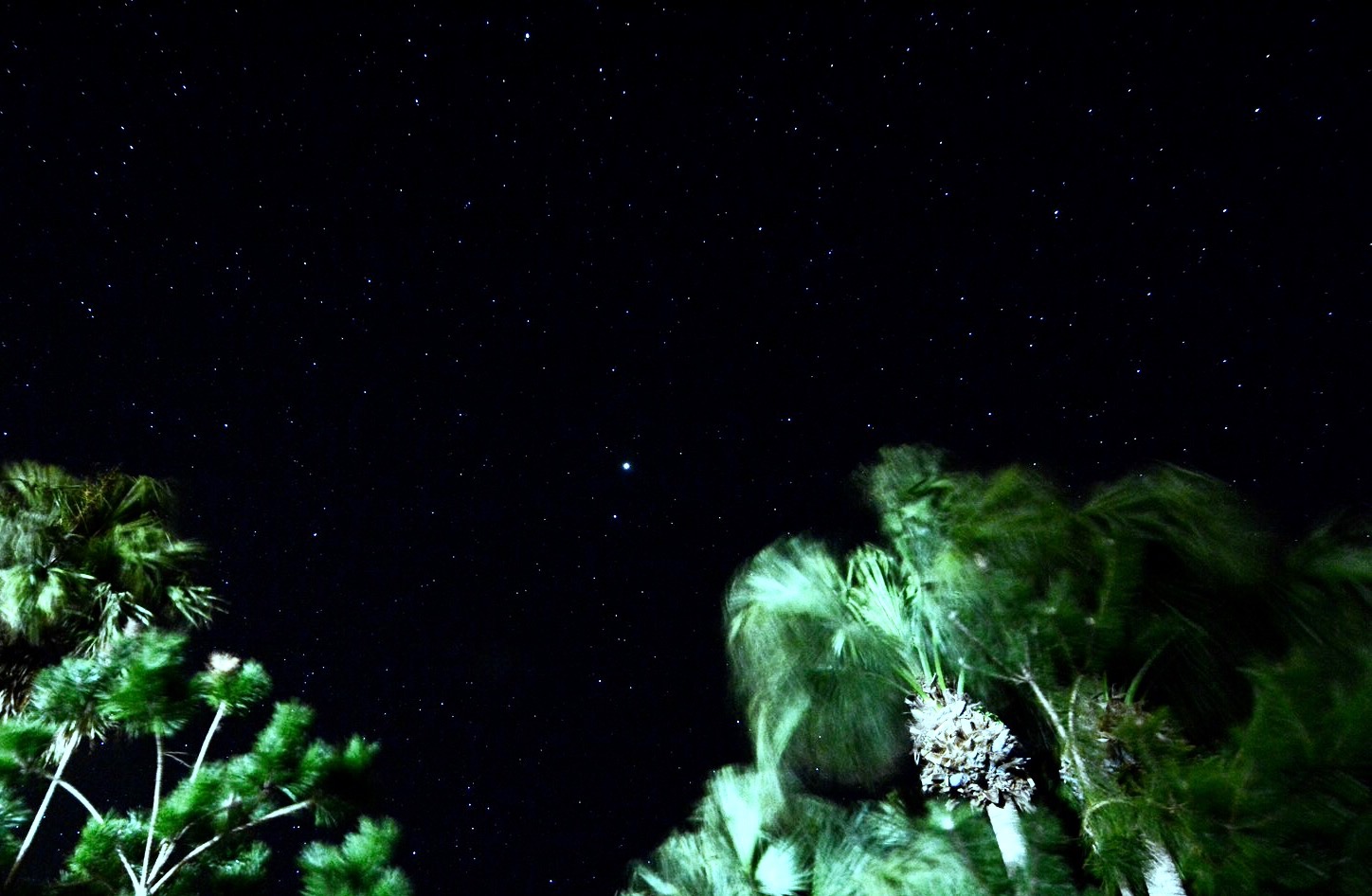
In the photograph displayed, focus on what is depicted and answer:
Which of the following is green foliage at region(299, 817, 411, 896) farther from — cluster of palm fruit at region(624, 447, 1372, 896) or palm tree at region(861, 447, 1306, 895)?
palm tree at region(861, 447, 1306, 895)

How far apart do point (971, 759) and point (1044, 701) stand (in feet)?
3.09

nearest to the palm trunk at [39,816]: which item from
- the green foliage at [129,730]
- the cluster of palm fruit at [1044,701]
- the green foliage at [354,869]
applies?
the green foliage at [129,730]

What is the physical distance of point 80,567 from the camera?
6.89 metres

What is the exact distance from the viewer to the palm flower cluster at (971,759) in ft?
25.7

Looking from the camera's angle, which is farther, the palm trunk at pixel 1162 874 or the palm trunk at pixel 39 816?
the palm trunk at pixel 1162 874

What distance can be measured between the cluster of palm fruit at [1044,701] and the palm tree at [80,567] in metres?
5.61

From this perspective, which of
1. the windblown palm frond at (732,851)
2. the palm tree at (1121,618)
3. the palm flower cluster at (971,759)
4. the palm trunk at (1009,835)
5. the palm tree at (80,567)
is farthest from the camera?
the windblown palm frond at (732,851)

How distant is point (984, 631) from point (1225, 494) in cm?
228

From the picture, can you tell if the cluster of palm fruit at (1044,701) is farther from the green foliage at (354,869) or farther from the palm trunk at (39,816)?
the palm trunk at (39,816)

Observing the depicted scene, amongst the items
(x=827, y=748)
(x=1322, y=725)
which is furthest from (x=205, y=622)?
(x=1322, y=725)

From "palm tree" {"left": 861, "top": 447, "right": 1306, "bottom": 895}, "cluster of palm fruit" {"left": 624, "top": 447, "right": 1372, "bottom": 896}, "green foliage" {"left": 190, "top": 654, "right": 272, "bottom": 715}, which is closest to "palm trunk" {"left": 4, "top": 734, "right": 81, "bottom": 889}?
"green foliage" {"left": 190, "top": 654, "right": 272, "bottom": 715}

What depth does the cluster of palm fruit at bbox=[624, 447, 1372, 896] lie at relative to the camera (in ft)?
16.2

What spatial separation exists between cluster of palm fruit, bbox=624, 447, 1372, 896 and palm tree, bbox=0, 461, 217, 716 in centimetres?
561

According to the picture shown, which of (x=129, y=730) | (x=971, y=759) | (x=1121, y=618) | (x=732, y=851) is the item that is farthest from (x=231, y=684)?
(x=1121, y=618)
